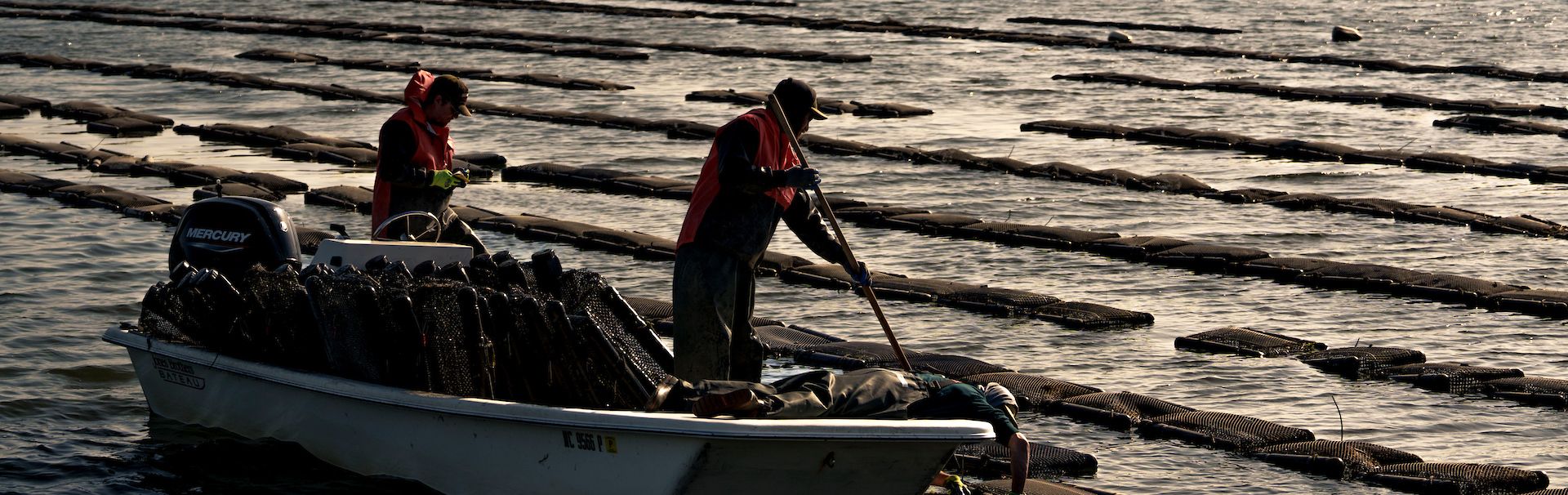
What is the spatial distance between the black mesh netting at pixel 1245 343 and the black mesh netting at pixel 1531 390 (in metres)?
1.23

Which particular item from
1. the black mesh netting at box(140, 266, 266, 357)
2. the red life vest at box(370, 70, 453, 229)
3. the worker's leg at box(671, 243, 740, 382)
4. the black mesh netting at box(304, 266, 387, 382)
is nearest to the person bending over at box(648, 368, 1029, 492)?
the worker's leg at box(671, 243, 740, 382)

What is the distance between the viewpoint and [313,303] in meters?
8.34

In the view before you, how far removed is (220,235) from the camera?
9.95 meters

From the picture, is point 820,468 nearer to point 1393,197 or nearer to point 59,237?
point 59,237

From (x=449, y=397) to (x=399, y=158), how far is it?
2580mm

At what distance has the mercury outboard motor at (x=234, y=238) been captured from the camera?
9914 mm

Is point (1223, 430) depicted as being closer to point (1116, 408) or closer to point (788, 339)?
point (1116, 408)

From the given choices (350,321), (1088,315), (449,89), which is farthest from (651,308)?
(350,321)

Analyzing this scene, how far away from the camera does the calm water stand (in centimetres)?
916

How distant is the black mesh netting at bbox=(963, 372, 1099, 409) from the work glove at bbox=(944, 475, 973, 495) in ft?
5.86

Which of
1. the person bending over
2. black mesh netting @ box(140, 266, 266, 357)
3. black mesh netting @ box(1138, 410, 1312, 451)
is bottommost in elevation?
black mesh netting @ box(1138, 410, 1312, 451)

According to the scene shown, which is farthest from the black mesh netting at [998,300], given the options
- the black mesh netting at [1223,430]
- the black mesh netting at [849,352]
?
the black mesh netting at [1223,430]

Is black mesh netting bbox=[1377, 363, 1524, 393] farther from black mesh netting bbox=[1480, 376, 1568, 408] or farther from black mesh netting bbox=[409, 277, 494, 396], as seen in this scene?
black mesh netting bbox=[409, 277, 494, 396]

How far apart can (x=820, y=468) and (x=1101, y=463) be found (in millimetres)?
2077
